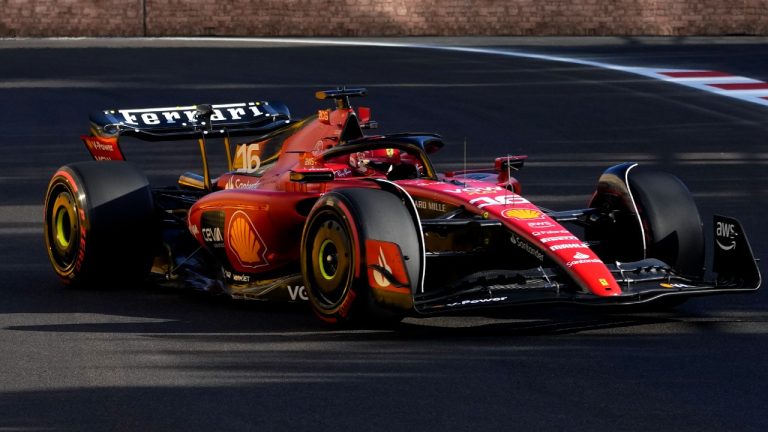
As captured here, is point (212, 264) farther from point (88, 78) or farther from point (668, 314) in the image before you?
point (88, 78)

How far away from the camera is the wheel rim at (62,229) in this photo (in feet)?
30.9

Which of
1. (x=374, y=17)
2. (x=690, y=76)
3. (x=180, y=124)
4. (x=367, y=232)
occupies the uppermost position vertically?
(x=180, y=124)

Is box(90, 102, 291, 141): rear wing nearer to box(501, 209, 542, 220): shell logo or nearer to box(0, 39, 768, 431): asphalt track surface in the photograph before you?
box(0, 39, 768, 431): asphalt track surface

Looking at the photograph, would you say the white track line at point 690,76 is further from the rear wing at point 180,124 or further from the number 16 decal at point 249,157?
the number 16 decal at point 249,157

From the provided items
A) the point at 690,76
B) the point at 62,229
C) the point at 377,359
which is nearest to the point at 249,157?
the point at 62,229

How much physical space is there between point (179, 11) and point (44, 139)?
17.7 metres

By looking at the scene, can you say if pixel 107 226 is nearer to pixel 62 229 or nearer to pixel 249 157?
pixel 62 229

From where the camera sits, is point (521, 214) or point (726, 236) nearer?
point (521, 214)

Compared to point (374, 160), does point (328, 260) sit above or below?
below

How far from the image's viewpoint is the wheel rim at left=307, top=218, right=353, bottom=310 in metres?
7.85

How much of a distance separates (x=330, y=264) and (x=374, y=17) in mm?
27495

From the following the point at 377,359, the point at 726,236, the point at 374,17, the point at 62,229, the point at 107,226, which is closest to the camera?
the point at 377,359

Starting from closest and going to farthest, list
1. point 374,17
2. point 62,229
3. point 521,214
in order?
point 521,214, point 62,229, point 374,17

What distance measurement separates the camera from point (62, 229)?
9.66 m
